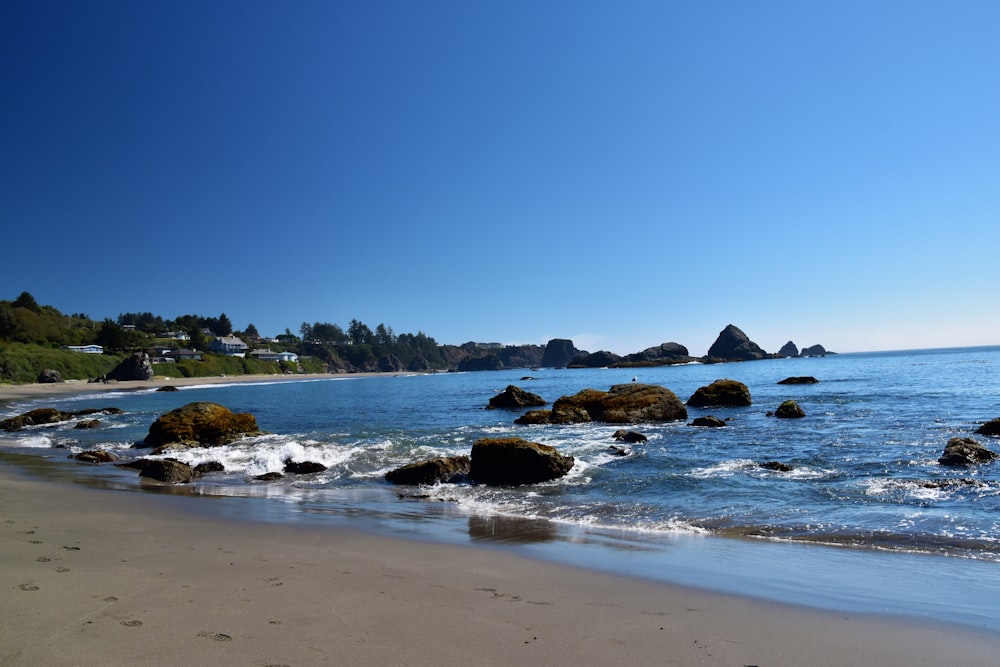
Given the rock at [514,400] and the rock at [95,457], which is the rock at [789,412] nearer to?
the rock at [514,400]

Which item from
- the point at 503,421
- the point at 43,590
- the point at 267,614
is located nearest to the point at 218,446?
the point at 503,421

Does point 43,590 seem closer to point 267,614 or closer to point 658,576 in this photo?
point 267,614

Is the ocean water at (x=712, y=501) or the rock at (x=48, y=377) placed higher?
the rock at (x=48, y=377)

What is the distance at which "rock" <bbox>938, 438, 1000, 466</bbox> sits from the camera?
14922 mm

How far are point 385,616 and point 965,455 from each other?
16838 millimetres

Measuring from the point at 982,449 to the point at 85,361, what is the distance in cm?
12060

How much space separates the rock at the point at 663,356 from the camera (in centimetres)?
16912

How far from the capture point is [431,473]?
15.8m

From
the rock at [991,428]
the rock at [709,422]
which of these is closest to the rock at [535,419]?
the rock at [709,422]

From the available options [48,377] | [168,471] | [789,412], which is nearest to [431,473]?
[168,471]

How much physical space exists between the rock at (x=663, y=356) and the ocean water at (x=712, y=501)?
145 m

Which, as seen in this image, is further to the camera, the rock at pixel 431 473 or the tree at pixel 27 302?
the tree at pixel 27 302

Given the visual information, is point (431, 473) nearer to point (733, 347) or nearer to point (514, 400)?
point (514, 400)

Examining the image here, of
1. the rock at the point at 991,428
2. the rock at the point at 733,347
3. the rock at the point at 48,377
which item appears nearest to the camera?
the rock at the point at 991,428
